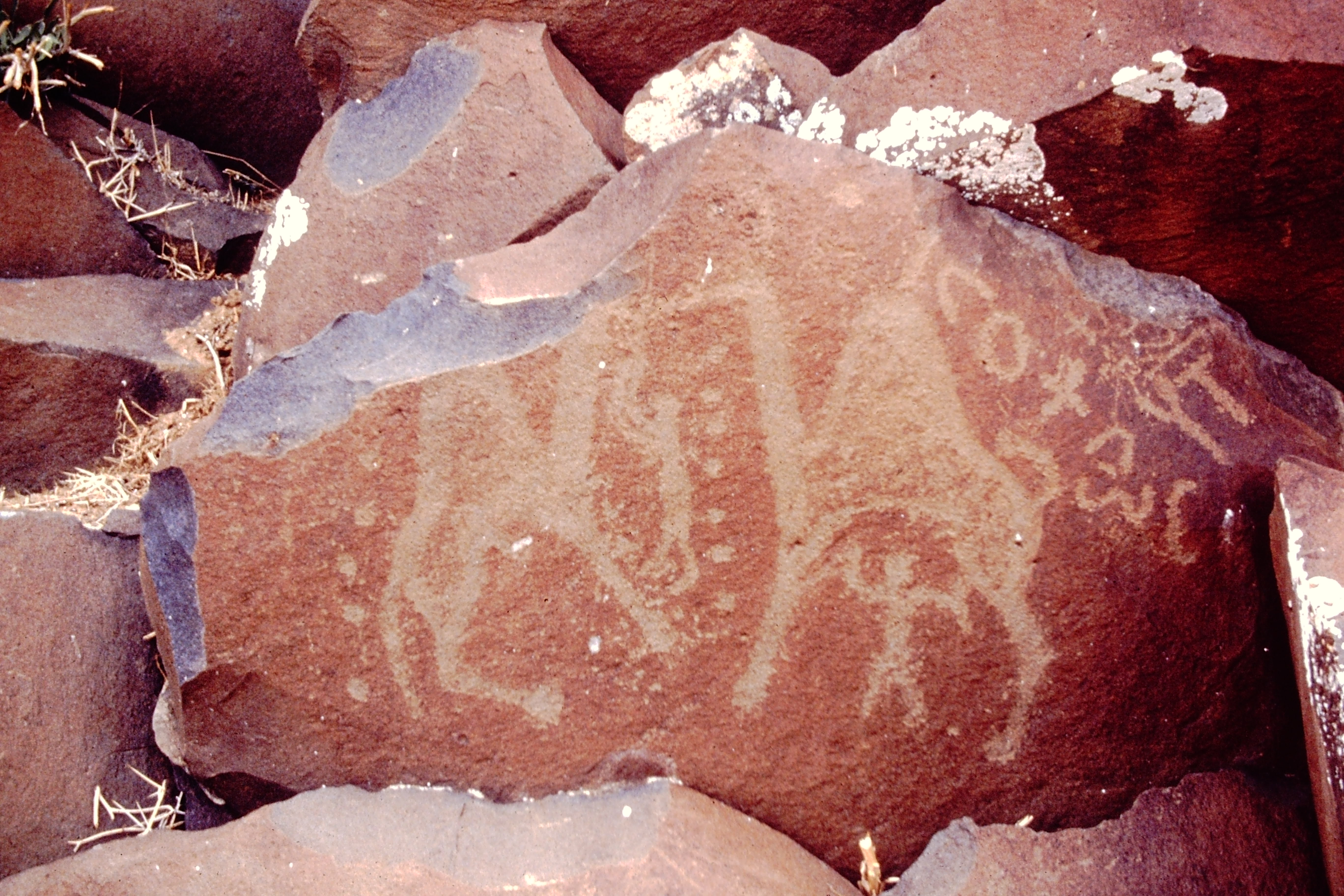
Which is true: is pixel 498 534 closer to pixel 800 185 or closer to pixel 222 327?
pixel 800 185

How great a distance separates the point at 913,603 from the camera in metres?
1.64

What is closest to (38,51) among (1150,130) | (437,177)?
(437,177)

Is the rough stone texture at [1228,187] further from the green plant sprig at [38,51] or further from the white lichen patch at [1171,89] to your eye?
the green plant sprig at [38,51]

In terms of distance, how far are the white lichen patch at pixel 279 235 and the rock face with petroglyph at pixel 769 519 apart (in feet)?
1.90

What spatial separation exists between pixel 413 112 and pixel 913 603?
1.37 m

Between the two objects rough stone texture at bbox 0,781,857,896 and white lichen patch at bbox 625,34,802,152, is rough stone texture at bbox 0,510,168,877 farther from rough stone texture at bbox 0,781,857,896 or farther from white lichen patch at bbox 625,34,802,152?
white lichen patch at bbox 625,34,802,152

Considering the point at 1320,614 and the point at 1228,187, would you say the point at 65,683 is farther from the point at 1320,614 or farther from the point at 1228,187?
the point at 1228,187

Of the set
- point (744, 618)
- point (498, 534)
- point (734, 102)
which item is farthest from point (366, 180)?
point (744, 618)

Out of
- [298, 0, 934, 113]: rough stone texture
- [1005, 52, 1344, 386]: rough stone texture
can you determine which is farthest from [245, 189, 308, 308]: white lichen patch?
[1005, 52, 1344, 386]: rough stone texture

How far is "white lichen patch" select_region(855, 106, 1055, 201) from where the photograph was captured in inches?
66.3

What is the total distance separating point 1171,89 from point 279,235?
1.67 m

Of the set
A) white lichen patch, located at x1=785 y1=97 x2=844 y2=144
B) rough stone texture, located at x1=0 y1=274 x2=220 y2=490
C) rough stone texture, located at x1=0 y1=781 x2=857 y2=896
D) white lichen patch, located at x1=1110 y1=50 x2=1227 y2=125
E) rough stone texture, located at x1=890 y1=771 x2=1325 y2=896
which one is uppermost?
white lichen patch, located at x1=1110 y1=50 x2=1227 y2=125

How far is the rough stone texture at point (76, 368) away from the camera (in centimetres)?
249

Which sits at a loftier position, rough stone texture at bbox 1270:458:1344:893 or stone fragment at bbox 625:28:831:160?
stone fragment at bbox 625:28:831:160
